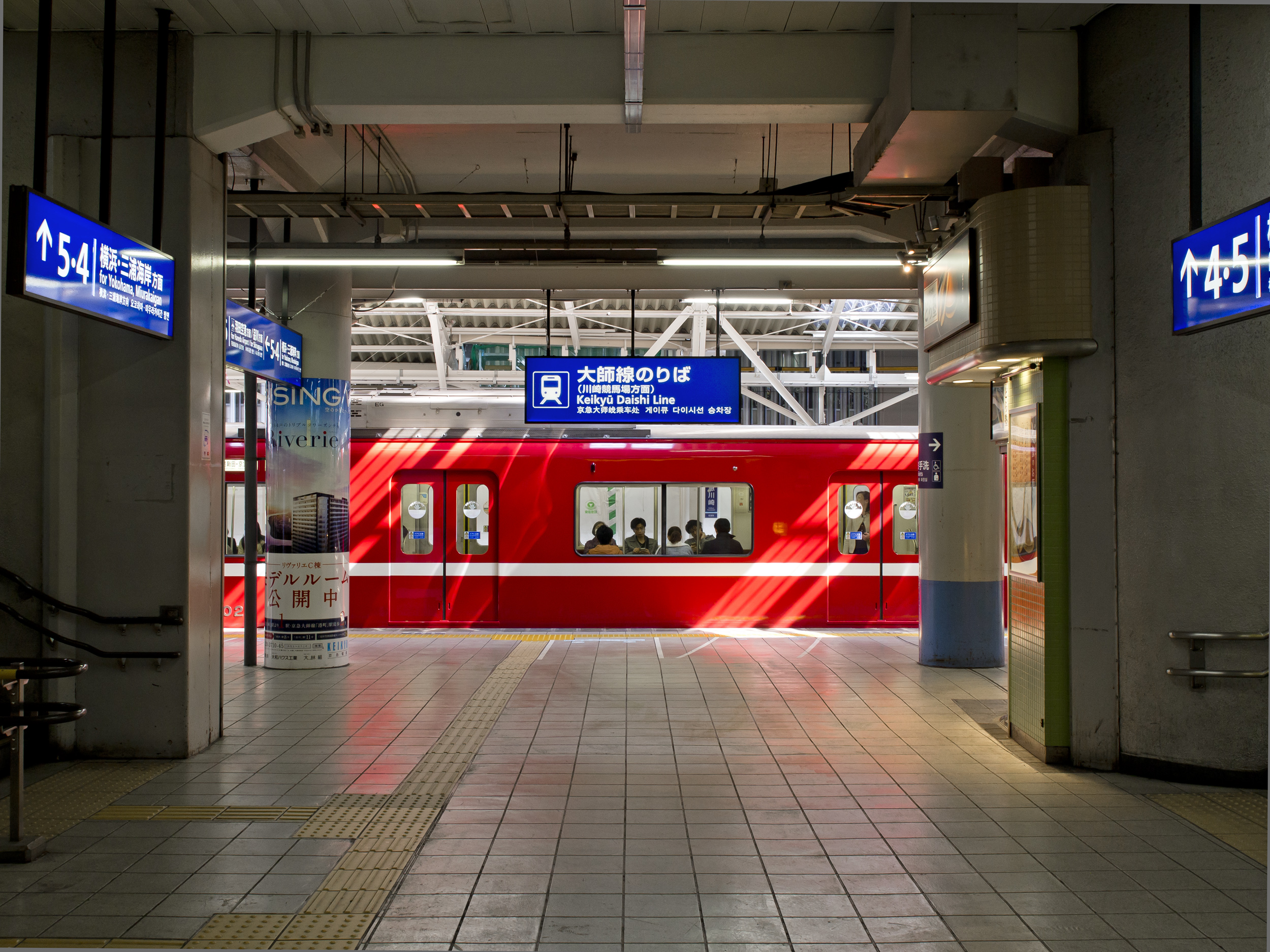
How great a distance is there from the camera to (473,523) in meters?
10.4

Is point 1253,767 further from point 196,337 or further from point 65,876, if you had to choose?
point 196,337

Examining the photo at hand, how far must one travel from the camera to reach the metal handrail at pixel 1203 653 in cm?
478

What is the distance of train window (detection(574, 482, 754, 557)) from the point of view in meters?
10.4

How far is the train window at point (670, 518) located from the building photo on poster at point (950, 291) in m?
3.99

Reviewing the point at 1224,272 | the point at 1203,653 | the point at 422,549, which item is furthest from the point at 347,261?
the point at 1203,653

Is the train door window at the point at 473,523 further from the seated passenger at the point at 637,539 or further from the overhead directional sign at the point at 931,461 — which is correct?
the overhead directional sign at the point at 931,461

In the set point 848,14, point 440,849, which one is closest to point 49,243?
point 440,849

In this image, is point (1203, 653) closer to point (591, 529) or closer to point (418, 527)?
point (591, 529)

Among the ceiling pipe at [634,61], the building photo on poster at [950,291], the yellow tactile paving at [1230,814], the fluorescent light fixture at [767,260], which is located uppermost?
the ceiling pipe at [634,61]

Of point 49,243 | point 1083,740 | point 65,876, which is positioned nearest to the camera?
point 65,876

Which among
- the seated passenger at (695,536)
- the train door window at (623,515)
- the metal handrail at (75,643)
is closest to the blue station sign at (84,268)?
the metal handrail at (75,643)

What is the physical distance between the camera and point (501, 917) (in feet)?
10.9

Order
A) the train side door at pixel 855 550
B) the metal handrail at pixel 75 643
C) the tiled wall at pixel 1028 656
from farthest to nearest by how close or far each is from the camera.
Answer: the train side door at pixel 855 550 < the tiled wall at pixel 1028 656 < the metal handrail at pixel 75 643

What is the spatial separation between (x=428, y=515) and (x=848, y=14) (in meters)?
6.99
